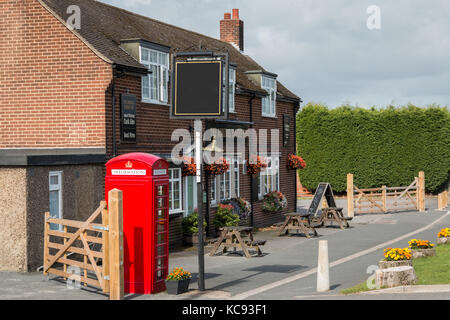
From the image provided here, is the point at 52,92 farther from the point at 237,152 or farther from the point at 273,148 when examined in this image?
the point at 273,148

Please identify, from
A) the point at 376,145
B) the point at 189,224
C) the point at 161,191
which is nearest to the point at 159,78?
the point at 189,224

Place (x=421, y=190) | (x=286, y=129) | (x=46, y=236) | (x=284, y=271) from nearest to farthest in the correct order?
(x=46, y=236) < (x=284, y=271) < (x=286, y=129) < (x=421, y=190)

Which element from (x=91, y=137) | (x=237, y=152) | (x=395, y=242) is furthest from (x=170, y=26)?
(x=395, y=242)

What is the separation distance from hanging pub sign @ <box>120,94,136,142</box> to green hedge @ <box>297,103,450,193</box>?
24874 mm

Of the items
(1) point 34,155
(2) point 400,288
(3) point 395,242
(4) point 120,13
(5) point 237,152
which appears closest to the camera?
(2) point 400,288

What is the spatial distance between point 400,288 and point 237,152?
583 inches

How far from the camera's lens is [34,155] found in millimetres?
15297

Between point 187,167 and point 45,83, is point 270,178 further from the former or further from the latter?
point 45,83

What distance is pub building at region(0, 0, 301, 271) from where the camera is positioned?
15.3 meters

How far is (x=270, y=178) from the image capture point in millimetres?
29562

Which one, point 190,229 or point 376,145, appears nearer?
point 190,229

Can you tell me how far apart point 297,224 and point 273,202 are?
3595mm

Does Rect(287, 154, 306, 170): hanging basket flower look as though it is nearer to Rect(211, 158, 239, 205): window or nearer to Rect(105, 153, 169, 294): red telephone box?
Rect(211, 158, 239, 205): window

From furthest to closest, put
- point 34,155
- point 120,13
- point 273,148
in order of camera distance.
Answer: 1. point 273,148
2. point 120,13
3. point 34,155
